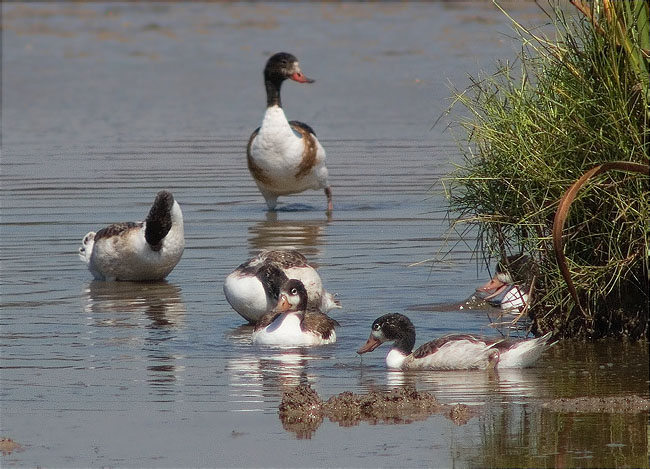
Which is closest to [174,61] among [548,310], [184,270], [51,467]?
[184,270]

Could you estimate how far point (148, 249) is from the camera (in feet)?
38.2

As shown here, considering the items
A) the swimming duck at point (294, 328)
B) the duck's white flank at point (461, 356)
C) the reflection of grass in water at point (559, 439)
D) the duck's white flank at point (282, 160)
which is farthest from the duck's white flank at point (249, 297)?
the duck's white flank at point (282, 160)

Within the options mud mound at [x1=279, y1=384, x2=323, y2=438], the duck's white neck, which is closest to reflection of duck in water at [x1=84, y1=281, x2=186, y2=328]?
the duck's white neck

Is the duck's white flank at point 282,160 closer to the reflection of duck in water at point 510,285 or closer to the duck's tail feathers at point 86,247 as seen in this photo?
the duck's tail feathers at point 86,247

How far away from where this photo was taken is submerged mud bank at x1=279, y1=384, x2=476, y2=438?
22.7 feet

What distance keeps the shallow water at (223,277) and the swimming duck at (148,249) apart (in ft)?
0.48

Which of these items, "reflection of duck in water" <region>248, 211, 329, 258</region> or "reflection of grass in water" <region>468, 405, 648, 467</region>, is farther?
"reflection of duck in water" <region>248, 211, 329, 258</region>

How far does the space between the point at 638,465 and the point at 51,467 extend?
8.38 feet

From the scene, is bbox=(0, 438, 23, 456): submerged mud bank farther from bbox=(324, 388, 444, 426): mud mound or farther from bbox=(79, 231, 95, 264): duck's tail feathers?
bbox=(79, 231, 95, 264): duck's tail feathers

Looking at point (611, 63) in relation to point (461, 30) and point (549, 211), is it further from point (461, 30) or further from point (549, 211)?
point (461, 30)

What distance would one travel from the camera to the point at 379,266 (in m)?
11.5

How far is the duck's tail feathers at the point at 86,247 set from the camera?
12.0 meters

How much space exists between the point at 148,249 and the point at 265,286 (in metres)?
2.07

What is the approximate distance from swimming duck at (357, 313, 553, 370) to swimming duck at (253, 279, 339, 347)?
0.63 metres
